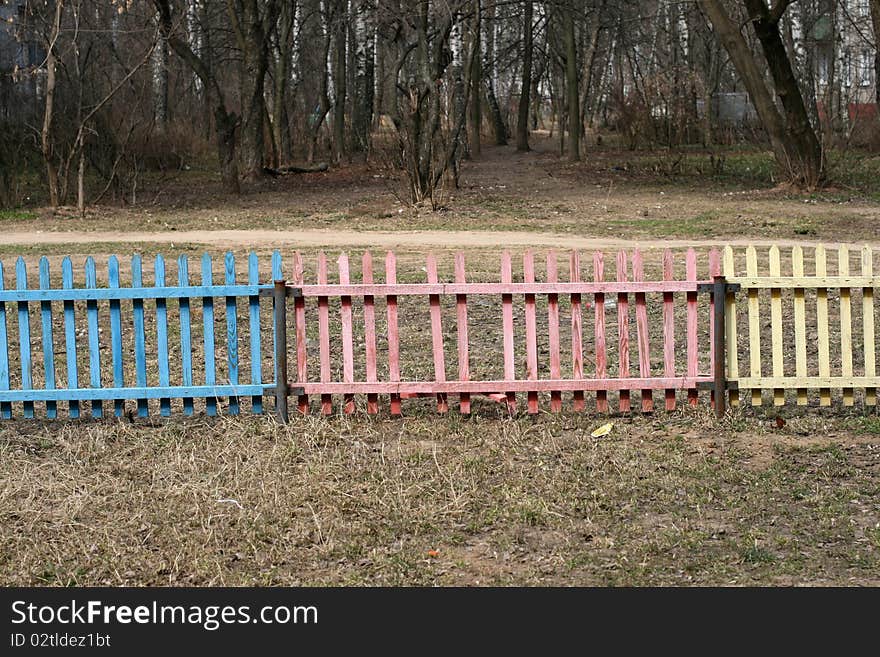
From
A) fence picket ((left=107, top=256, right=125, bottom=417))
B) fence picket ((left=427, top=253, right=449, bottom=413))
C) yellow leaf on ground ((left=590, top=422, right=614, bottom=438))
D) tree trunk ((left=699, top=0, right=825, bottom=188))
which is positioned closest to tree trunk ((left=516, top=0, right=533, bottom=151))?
tree trunk ((left=699, top=0, right=825, bottom=188))

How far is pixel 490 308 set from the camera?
11.9 m

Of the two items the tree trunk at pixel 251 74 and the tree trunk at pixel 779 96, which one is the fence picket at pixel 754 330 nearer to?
the tree trunk at pixel 779 96

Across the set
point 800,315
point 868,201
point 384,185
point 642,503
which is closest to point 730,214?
point 868,201

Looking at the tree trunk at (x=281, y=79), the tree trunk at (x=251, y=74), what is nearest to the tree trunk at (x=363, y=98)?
the tree trunk at (x=281, y=79)

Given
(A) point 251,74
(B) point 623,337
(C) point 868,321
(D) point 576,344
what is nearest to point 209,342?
(D) point 576,344

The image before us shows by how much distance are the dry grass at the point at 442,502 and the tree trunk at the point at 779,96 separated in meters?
17.8

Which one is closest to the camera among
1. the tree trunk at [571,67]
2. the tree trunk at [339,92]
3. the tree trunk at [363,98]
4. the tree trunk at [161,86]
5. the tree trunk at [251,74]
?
the tree trunk at [251,74]

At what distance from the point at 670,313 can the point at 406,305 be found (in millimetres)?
4241

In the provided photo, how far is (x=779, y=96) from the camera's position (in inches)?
985

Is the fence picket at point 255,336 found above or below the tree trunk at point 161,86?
below

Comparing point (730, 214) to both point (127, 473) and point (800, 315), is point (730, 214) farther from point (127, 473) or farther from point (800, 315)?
point (127, 473)

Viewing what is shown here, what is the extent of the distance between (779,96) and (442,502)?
2065 centimetres

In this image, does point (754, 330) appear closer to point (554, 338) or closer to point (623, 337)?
point (623, 337)

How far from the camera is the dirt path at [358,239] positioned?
17.0m
